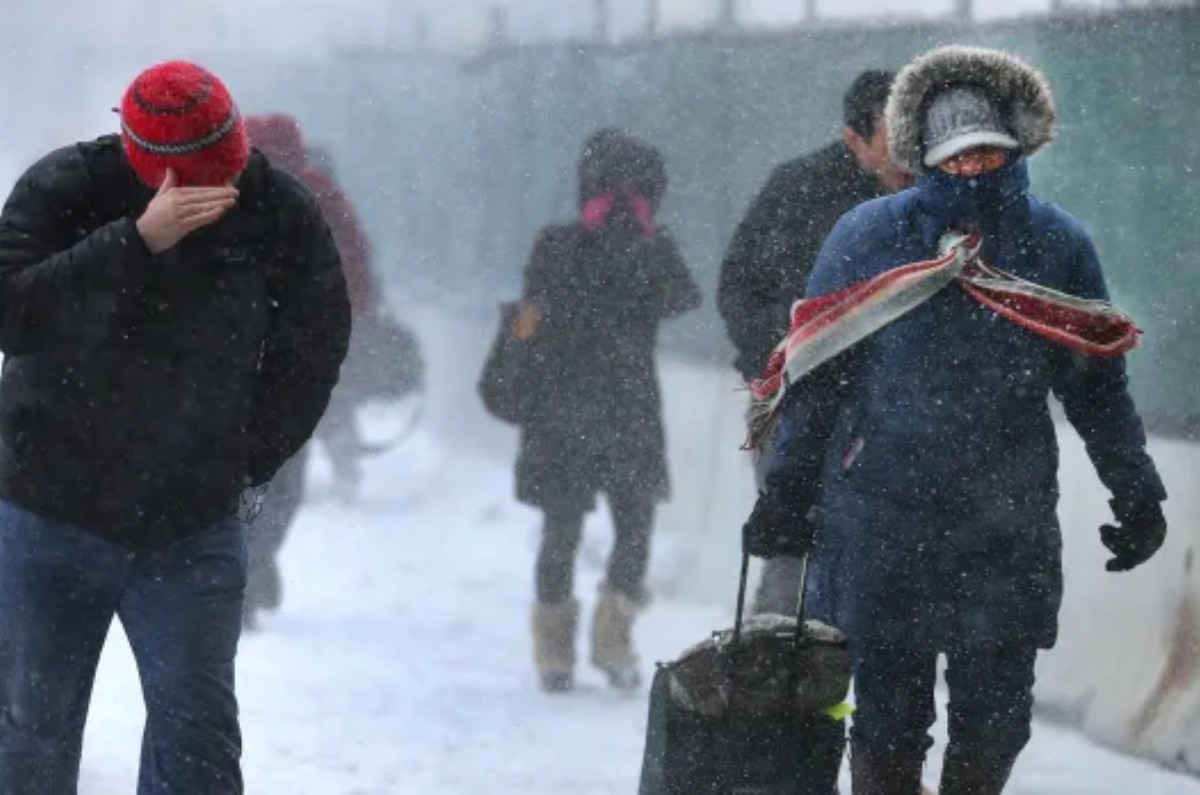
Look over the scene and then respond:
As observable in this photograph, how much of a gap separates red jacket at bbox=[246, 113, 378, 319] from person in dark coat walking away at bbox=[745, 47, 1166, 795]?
2756mm

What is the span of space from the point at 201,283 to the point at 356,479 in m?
5.04

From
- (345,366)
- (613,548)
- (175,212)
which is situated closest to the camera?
(175,212)

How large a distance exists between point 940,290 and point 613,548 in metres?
3.04

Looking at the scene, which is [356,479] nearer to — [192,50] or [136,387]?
[192,50]

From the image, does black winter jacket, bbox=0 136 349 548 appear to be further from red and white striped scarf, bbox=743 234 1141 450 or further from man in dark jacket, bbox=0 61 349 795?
red and white striped scarf, bbox=743 234 1141 450

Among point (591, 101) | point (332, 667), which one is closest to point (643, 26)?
point (591, 101)

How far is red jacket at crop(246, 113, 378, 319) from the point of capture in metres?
6.88

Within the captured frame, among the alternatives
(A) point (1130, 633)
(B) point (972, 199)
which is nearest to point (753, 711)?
(B) point (972, 199)

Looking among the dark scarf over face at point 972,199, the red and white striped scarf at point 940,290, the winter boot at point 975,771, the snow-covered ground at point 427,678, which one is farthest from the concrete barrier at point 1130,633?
the dark scarf over face at point 972,199

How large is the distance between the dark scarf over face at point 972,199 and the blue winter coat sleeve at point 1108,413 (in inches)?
6.8

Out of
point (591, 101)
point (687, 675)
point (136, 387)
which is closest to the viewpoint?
point (136, 387)

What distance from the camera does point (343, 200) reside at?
7.07 m

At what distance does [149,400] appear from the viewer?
12.3 ft

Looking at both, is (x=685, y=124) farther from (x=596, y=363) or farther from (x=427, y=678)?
(x=427, y=678)
